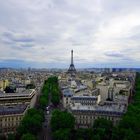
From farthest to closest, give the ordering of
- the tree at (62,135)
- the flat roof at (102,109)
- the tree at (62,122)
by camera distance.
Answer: the flat roof at (102,109) → the tree at (62,122) → the tree at (62,135)

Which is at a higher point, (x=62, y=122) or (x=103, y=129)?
(x=62, y=122)

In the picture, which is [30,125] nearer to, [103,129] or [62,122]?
[62,122]

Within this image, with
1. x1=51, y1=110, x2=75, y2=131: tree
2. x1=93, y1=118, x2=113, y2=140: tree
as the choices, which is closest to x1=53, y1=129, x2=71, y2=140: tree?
x1=93, y1=118, x2=113, y2=140: tree

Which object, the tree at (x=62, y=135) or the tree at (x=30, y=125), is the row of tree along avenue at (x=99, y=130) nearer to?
the tree at (x=62, y=135)

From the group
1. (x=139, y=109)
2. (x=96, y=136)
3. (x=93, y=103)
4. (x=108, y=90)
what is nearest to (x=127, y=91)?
(x=108, y=90)

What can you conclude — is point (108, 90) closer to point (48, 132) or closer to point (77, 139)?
point (48, 132)

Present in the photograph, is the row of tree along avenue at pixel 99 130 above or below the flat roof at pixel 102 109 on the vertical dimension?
below

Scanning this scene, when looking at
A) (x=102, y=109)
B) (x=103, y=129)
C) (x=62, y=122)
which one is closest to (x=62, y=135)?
(x=62, y=122)

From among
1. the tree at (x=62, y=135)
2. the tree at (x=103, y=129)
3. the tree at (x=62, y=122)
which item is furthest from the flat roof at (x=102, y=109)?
the tree at (x=62, y=135)

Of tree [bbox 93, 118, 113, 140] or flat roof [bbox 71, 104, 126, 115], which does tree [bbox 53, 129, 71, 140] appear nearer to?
tree [bbox 93, 118, 113, 140]

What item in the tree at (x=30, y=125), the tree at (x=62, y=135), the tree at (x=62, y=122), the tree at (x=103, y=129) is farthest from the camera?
the tree at (x=62, y=122)

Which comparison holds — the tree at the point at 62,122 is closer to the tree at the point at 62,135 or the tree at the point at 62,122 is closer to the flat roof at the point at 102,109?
the tree at the point at 62,135

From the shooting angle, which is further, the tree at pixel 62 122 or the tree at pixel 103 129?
the tree at pixel 62 122

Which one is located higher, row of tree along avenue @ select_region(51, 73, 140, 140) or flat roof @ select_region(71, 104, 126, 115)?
flat roof @ select_region(71, 104, 126, 115)
